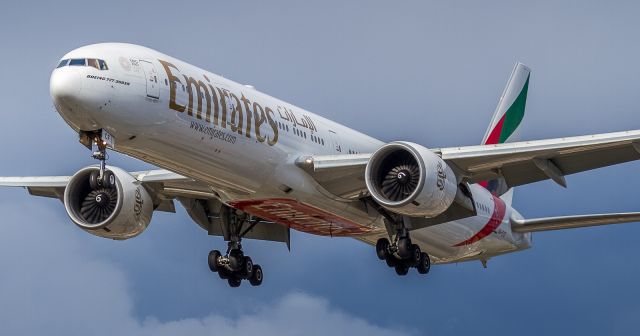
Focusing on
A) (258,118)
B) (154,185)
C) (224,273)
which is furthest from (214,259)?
(258,118)

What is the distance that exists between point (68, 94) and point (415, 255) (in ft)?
44.8

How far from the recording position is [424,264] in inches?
1823

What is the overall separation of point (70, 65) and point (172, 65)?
3187 mm

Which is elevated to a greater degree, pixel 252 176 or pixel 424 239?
pixel 252 176

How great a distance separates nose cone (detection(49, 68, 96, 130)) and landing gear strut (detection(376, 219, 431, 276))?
12104mm

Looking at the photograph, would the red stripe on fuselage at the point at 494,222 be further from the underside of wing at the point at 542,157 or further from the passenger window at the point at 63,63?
the passenger window at the point at 63,63

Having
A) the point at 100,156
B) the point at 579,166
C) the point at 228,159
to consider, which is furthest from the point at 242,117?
the point at 579,166

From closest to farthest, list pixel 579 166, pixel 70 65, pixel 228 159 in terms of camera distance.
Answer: pixel 70 65 → pixel 228 159 → pixel 579 166

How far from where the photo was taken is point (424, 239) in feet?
158

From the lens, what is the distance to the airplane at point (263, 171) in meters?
38.3

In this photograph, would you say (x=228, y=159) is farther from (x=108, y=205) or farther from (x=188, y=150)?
(x=108, y=205)

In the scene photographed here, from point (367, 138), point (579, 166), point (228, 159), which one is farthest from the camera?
point (367, 138)

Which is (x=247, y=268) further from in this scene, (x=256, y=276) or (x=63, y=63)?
(x=63, y=63)

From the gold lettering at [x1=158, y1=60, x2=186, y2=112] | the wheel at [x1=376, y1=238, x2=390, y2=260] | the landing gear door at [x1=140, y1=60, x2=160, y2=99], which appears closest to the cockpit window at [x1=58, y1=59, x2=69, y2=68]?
the landing gear door at [x1=140, y1=60, x2=160, y2=99]
